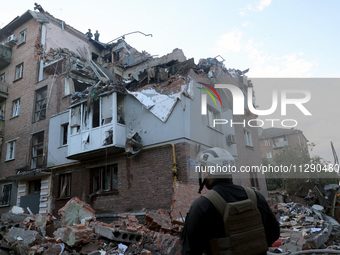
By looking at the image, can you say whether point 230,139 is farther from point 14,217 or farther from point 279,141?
point 279,141

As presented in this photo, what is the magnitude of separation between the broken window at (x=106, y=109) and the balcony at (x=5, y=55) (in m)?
11.9

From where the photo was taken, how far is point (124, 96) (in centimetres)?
1362

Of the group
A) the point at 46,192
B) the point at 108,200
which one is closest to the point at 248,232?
the point at 108,200

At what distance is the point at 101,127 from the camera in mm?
12781

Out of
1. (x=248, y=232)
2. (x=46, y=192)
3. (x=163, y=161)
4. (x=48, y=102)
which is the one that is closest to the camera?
(x=248, y=232)

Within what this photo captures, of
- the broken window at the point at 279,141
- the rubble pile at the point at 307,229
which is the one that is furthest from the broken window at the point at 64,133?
the broken window at the point at 279,141

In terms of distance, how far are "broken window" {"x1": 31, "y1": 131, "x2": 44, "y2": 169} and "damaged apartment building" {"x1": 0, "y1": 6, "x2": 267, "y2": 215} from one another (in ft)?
0.20

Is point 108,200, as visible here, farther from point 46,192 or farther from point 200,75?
point 200,75

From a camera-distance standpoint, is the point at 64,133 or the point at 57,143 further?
the point at 64,133

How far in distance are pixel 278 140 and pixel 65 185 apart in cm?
3848

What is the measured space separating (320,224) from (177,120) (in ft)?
22.0

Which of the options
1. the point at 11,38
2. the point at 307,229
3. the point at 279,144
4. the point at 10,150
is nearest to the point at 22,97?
the point at 10,150

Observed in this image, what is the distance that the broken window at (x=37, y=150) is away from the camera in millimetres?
16344

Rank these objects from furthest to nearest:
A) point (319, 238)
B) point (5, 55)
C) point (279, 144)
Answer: point (279, 144) < point (5, 55) < point (319, 238)
